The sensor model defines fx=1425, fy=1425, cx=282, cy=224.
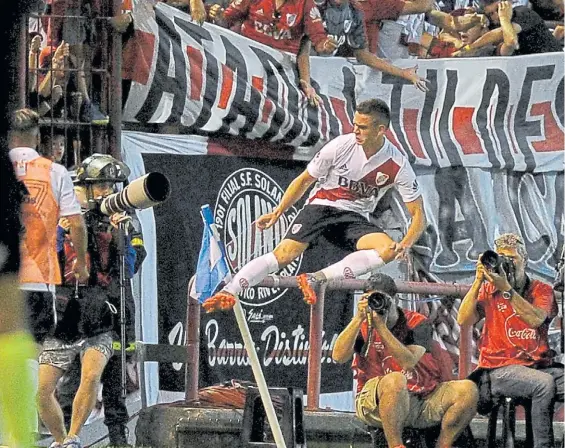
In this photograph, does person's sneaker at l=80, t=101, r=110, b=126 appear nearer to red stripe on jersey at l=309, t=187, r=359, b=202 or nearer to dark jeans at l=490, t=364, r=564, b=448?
red stripe on jersey at l=309, t=187, r=359, b=202

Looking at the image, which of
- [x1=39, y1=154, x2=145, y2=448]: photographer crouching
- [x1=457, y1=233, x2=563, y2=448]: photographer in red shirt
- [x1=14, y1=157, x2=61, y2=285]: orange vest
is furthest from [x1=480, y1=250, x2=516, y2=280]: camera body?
[x1=14, y1=157, x2=61, y2=285]: orange vest

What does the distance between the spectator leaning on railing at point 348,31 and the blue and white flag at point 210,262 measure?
1.16m

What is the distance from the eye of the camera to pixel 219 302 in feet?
21.7

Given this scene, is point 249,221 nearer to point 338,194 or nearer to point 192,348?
point 338,194

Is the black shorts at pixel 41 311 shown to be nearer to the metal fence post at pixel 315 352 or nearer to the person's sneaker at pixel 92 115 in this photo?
the person's sneaker at pixel 92 115

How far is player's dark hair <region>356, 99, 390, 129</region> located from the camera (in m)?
6.93

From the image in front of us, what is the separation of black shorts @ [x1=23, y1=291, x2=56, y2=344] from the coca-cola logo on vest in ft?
3.31

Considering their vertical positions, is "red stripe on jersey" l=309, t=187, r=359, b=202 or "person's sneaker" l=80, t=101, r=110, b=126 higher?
"person's sneaker" l=80, t=101, r=110, b=126

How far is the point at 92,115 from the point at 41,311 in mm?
943

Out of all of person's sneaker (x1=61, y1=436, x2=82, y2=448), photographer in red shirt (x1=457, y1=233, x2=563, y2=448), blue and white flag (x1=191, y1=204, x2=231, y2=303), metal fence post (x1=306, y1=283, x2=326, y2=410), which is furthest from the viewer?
metal fence post (x1=306, y1=283, x2=326, y2=410)

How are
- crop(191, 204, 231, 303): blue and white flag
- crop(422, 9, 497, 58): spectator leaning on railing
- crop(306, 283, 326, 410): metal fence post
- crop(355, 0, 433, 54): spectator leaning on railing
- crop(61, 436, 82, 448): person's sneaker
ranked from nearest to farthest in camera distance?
1. crop(61, 436, 82, 448): person's sneaker
2. crop(191, 204, 231, 303): blue and white flag
3. crop(306, 283, 326, 410): metal fence post
4. crop(355, 0, 433, 54): spectator leaning on railing
5. crop(422, 9, 497, 58): spectator leaning on railing

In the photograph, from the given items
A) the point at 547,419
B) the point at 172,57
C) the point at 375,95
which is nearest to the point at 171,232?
the point at 172,57

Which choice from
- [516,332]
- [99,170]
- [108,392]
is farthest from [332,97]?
[108,392]

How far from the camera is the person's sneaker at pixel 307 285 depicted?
6812mm
